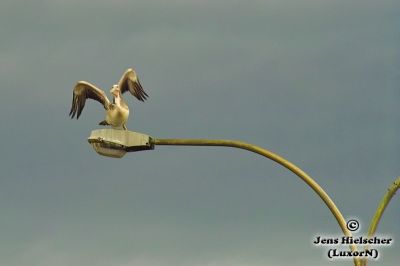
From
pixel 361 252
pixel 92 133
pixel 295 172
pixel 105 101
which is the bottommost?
pixel 361 252

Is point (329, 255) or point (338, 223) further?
point (329, 255)

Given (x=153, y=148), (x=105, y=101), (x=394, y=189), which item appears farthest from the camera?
(x=105, y=101)

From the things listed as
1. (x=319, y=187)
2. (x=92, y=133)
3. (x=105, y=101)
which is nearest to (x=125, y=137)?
(x=92, y=133)

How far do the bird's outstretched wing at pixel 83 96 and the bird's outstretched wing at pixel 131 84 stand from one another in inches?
30.9

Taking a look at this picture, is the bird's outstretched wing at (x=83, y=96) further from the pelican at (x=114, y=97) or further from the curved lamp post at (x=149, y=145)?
the curved lamp post at (x=149, y=145)

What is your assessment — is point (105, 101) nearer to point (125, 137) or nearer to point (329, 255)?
point (125, 137)

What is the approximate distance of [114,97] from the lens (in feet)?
83.8

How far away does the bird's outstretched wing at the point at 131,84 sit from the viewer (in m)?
26.7

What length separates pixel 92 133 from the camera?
923 inches

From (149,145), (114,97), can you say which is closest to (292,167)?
(149,145)

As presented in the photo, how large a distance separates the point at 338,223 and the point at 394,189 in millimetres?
1226

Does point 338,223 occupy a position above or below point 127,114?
below

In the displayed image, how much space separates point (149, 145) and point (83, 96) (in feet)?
12.5

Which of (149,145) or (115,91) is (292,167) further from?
(115,91)
